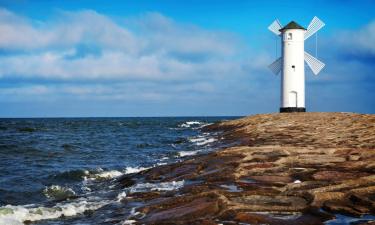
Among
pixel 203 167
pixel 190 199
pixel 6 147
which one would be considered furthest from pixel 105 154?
pixel 190 199

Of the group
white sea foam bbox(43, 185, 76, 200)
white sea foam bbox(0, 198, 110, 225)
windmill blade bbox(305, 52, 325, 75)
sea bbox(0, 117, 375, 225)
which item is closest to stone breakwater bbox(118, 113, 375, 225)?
sea bbox(0, 117, 375, 225)

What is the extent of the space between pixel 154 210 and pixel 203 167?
434 cm

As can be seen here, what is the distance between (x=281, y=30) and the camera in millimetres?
41781

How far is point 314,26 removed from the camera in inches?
1756

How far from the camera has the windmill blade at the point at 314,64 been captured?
1687 inches

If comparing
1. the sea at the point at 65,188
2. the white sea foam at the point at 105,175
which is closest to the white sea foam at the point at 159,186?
the sea at the point at 65,188

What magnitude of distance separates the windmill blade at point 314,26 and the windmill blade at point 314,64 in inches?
98.0

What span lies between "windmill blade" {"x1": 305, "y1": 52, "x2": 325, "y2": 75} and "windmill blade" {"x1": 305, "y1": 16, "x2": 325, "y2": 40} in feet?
8.17

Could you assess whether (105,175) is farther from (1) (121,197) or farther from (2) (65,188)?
(1) (121,197)

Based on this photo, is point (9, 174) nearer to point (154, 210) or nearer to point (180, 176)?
point (180, 176)

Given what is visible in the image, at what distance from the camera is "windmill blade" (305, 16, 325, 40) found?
44.2m

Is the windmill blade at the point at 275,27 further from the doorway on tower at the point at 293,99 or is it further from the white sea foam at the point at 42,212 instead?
the white sea foam at the point at 42,212

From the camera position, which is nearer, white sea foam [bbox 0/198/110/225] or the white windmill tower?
white sea foam [bbox 0/198/110/225]

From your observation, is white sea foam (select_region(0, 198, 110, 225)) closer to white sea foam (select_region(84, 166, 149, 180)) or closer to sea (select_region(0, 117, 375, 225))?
Result: sea (select_region(0, 117, 375, 225))
